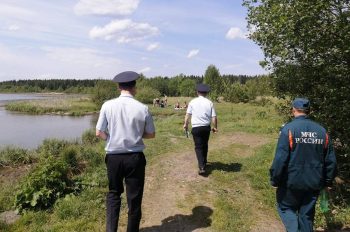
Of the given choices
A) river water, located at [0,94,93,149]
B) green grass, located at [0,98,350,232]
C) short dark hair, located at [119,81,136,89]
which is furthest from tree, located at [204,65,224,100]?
short dark hair, located at [119,81,136,89]

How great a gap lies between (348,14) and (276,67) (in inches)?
126

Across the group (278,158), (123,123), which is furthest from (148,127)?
(278,158)

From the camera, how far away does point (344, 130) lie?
9.52m

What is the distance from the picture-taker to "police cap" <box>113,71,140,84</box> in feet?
19.3

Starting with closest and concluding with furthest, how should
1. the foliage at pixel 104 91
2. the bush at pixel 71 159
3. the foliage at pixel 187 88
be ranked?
the bush at pixel 71 159, the foliage at pixel 104 91, the foliage at pixel 187 88

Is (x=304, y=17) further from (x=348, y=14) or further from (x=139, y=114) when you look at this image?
(x=139, y=114)

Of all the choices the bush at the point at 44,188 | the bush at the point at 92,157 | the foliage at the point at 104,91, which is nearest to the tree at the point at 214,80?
the foliage at the point at 104,91

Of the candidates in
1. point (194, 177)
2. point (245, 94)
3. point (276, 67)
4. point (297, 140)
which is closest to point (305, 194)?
point (297, 140)

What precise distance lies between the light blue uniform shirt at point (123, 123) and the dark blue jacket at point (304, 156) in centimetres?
210

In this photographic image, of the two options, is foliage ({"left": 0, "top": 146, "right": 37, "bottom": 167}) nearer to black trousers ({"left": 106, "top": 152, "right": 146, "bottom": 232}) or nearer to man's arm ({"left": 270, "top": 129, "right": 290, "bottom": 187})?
black trousers ({"left": 106, "top": 152, "right": 146, "bottom": 232})

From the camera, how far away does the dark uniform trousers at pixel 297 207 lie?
5562mm

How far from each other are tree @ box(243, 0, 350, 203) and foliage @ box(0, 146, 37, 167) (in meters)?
10.00

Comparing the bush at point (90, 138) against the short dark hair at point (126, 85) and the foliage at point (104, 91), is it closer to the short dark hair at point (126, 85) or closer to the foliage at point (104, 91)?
the short dark hair at point (126, 85)

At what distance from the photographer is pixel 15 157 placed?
586 inches
